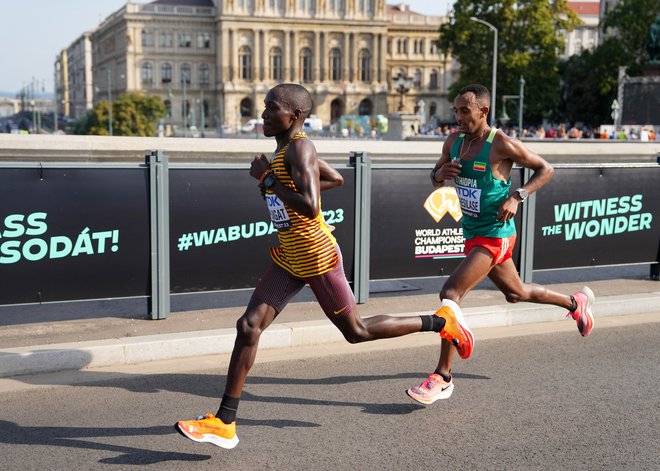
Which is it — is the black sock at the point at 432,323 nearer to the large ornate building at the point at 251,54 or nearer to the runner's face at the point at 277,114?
the runner's face at the point at 277,114

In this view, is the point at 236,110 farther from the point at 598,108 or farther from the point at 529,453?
the point at 529,453

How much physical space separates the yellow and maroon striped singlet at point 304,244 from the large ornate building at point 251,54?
114651 mm

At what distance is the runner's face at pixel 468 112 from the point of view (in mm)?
5562

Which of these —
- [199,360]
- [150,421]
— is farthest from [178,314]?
[150,421]

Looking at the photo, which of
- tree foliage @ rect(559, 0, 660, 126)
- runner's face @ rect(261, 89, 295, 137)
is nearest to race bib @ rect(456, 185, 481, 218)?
runner's face @ rect(261, 89, 295, 137)

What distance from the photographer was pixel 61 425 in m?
5.16

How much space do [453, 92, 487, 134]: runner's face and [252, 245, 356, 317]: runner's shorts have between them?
52.0 inches

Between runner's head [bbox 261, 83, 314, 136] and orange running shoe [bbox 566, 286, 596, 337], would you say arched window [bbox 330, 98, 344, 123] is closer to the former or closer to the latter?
orange running shoe [bbox 566, 286, 596, 337]

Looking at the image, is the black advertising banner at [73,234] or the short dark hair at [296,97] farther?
the black advertising banner at [73,234]

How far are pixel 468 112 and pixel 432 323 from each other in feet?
4.40

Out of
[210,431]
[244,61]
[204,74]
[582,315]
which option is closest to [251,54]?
[244,61]

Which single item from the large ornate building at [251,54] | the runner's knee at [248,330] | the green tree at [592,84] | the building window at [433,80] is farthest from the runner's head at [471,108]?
the building window at [433,80]

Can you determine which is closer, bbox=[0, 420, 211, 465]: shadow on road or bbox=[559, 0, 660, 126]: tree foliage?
bbox=[0, 420, 211, 465]: shadow on road

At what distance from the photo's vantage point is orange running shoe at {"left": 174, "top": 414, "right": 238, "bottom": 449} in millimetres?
4578
